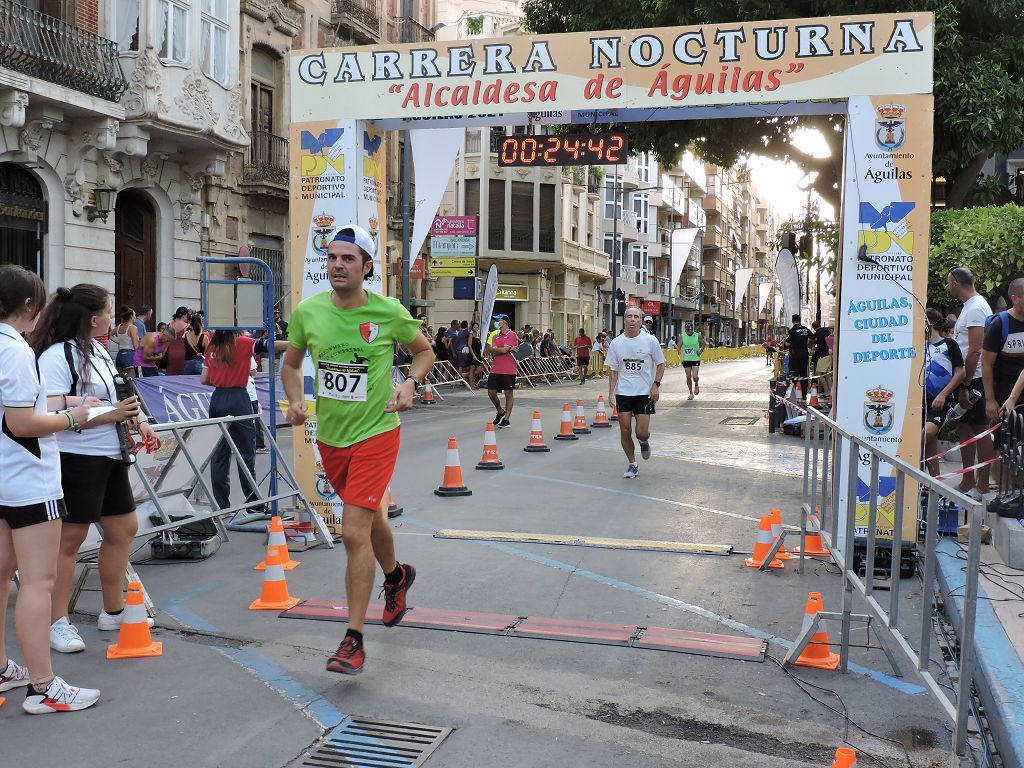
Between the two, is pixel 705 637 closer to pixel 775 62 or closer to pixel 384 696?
pixel 384 696

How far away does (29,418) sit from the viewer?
404 cm

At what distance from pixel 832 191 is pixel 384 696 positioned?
17562mm

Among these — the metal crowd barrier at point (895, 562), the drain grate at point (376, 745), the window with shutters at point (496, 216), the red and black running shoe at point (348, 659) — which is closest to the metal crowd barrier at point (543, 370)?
the window with shutters at point (496, 216)

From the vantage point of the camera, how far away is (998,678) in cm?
477

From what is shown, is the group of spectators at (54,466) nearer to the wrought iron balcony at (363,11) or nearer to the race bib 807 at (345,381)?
the race bib 807 at (345,381)

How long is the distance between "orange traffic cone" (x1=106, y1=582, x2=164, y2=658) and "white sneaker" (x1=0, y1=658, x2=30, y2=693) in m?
0.50

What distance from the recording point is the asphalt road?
3.96m

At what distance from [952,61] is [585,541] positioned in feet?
38.2

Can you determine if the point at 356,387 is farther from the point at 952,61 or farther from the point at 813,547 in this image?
the point at 952,61

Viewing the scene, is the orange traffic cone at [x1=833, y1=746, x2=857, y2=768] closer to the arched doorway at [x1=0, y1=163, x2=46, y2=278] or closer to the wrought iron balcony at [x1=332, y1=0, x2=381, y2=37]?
the arched doorway at [x1=0, y1=163, x2=46, y2=278]

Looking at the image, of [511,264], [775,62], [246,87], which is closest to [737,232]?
[511,264]

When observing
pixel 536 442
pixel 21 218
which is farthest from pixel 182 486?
pixel 21 218

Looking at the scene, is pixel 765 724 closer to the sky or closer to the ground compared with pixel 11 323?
closer to the ground

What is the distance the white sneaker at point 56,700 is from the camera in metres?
4.18
